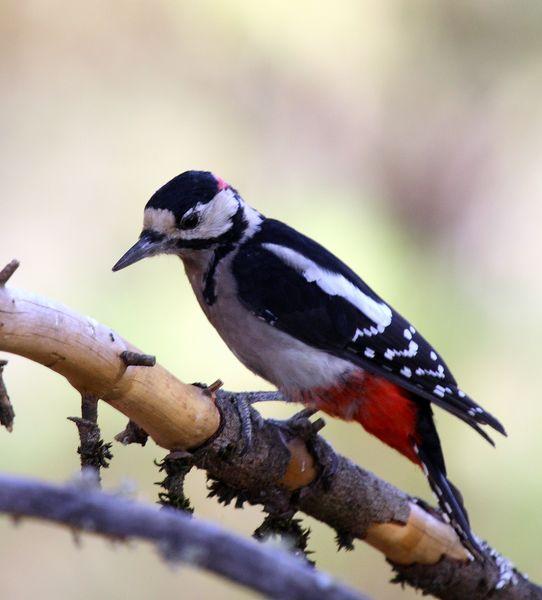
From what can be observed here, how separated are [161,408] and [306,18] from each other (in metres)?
2.58

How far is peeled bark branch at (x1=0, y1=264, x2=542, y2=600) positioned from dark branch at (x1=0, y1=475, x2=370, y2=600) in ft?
2.20

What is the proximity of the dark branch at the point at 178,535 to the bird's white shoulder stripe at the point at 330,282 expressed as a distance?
62.2 inches

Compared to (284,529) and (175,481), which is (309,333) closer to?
(284,529)

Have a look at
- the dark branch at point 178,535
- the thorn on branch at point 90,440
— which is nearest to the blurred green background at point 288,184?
the thorn on branch at point 90,440

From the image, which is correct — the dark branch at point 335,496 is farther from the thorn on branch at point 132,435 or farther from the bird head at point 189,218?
the bird head at point 189,218

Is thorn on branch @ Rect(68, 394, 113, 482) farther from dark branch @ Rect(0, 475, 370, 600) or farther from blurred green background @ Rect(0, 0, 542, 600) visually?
blurred green background @ Rect(0, 0, 542, 600)

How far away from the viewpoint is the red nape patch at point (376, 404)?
2.28 metres

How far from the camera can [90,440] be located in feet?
5.45

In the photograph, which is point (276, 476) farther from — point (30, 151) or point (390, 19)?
point (390, 19)

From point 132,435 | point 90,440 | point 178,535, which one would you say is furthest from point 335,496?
point 178,535

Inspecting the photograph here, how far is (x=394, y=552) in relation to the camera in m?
2.18

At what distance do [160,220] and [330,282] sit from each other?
433 millimetres

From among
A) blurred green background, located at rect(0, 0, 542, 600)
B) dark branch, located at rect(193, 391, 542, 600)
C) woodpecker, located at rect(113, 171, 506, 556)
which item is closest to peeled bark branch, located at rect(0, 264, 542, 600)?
dark branch, located at rect(193, 391, 542, 600)

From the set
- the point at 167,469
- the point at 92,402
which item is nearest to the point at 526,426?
the point at 167,469
